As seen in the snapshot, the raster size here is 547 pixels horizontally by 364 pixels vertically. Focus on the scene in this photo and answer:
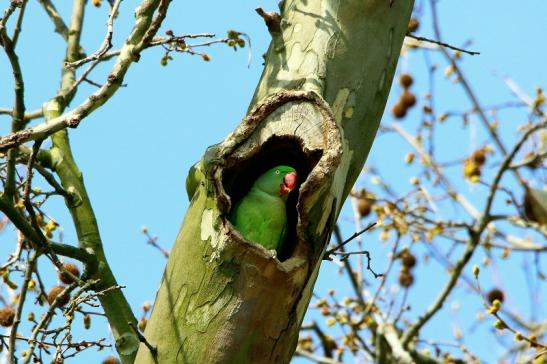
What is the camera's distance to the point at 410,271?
6328mm

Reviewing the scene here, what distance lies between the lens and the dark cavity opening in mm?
3061

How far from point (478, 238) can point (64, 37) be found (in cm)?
296

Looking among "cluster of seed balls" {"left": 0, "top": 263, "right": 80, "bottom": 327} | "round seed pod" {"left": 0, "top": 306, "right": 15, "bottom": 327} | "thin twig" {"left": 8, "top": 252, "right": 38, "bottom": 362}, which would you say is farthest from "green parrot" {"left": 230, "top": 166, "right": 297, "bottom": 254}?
"round seed pod" {"left": 0, "top": 306, "right": 15, "bottom": 327}

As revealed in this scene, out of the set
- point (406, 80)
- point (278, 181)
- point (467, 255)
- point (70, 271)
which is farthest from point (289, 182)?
point (406, 80)

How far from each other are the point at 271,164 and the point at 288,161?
0.33 feet

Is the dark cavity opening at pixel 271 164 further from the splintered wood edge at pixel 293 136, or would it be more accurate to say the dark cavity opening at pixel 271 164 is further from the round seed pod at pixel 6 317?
the round seed pod at pixel 6 317

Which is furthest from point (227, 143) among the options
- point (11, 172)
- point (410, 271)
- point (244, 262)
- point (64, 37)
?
point (410, 271)

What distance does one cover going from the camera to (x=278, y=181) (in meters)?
3.47

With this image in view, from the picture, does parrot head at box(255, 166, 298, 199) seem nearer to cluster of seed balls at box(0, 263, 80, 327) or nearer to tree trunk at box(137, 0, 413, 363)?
tree trunk at box(137, 0, 413, 363)

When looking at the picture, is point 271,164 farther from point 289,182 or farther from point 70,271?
point 70,271

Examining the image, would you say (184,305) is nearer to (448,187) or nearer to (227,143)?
(227,143)

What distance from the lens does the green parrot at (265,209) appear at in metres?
3.43

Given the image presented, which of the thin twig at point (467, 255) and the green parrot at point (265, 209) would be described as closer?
the green parrot at point (265, 209)

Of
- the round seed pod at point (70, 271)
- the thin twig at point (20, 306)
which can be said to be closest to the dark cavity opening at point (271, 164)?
the thin twig at point (20, 306)
